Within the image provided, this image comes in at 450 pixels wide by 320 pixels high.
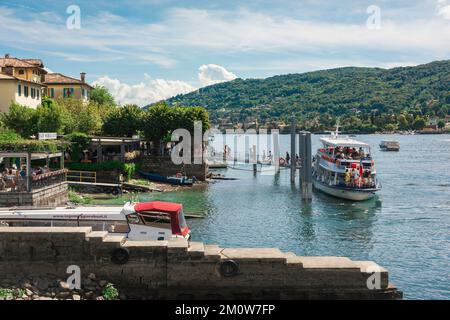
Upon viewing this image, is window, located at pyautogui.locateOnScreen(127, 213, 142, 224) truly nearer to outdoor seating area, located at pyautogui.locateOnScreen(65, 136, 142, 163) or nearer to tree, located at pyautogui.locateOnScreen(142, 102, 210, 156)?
outdoor seating area, located at pyautogui.locateOnScreen(65, 136, 142, 163)

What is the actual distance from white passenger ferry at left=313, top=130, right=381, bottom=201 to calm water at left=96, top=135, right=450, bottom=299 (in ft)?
3.27

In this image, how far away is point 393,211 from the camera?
43.2m

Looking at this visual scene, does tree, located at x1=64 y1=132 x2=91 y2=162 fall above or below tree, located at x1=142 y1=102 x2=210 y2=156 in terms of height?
below

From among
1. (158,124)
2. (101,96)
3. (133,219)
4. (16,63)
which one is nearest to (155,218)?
(133,219)

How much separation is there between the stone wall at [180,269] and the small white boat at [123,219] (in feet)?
27.6

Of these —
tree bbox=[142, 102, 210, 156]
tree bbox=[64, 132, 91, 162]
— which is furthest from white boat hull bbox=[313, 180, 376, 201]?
tree bbox=[64, 132, 91, 162]

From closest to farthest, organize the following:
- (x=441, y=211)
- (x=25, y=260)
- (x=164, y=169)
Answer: (x=25, y=260) → (x=441, y=211) → (x=164, y=169)

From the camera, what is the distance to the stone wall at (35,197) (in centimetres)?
3425

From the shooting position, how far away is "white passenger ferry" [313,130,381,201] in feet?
156

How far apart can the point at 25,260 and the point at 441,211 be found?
1363 inches

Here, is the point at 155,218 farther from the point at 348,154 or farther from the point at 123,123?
the point at 123,123

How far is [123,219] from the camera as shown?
26.2m
